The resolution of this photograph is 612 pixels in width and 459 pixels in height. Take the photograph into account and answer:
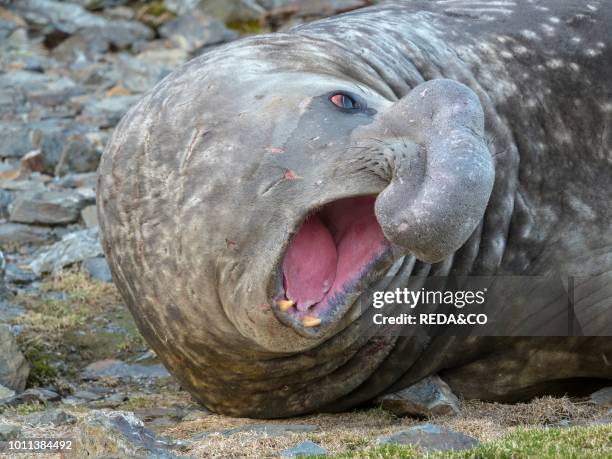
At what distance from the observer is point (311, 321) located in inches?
231

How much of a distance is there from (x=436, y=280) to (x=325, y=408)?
90cm

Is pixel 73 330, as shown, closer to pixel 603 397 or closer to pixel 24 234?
pixel 24 234

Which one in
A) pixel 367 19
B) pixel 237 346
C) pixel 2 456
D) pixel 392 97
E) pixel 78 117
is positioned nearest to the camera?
pixel 2 456

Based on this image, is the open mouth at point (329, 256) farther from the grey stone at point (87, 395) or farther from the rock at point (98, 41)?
the rock at point (98, 41)

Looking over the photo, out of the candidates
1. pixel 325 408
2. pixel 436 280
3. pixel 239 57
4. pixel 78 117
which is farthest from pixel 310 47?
pixel 78 117

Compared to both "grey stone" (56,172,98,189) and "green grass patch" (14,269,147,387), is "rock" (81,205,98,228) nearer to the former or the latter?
"grey stone" (56,172,98,189)

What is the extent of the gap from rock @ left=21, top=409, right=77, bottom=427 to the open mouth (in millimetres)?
1308

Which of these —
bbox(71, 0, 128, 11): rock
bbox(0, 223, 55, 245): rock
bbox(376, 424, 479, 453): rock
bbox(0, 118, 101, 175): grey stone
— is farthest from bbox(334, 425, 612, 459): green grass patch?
bbox(71, 0, 128, 11): rock

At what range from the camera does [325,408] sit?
22.9 ft

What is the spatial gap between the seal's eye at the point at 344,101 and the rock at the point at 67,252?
436 centimetres

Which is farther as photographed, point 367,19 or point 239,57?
point 367,19

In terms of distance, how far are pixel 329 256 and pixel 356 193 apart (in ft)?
1.40

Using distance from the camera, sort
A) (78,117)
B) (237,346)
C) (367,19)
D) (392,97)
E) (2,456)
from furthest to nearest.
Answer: (78,117) < (367,19) < (392,97) < (237,346) < (2,456)

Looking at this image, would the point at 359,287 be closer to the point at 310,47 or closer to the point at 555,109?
the point at 310,47
